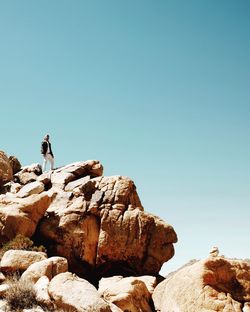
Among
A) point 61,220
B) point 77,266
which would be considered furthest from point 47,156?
point 77,266

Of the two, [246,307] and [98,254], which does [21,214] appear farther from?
[246,307]

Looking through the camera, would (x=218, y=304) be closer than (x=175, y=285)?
Yes

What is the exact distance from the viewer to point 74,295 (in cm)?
1229

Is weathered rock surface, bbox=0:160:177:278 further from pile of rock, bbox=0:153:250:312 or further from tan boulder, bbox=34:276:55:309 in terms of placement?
tan boulder, bbox=34:276:55:309

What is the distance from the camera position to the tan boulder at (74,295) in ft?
38.5

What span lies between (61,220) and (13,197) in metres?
4.11

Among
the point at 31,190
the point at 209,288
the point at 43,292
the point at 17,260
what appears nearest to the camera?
the point at 43,292

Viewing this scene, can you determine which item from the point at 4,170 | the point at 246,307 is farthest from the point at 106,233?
the point at 4,170

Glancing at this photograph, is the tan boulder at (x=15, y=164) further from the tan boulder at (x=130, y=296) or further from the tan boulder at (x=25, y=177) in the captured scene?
the tan boulder at (x=130, y=296)

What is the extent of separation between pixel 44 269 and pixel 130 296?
146 inches

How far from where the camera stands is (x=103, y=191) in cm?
2239

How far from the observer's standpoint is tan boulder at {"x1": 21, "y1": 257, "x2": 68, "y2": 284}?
14.1 m

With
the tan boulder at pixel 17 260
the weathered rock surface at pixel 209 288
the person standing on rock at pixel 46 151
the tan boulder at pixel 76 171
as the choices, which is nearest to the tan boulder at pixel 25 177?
the person standing on rock at pixel 46 151

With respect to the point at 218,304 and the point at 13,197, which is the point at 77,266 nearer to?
the point at 13,197
